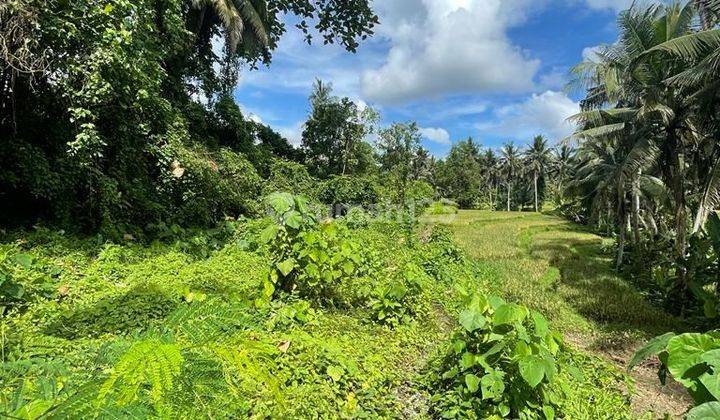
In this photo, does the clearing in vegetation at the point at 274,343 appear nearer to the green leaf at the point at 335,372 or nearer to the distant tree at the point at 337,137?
the green leaf at the point at 335,372

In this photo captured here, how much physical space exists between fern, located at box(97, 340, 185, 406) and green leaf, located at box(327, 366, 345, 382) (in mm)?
2569

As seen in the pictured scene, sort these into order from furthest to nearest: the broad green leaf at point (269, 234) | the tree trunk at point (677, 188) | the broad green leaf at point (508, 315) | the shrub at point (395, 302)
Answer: the tree trunk at point (677, 188), the shrub at point (395, 302), the broad green leaf at point (269, 234), the broad green leaf at point (508, 315)

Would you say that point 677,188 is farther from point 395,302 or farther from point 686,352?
point 686,352

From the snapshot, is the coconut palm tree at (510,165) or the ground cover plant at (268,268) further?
the coconut palm tree at (510,165)

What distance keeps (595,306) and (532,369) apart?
675cm

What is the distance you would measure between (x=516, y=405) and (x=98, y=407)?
321cm

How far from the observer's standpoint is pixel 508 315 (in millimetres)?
3523

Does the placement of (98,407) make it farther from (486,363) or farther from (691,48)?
(691,48)

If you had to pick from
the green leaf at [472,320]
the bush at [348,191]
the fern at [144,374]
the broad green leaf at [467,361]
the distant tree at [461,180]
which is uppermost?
the distant tree at [461,180]

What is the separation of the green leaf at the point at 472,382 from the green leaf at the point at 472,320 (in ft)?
1.24

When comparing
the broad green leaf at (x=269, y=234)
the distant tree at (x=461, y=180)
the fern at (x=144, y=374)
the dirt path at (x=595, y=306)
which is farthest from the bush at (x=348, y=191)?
the distant tree at (x=461, y=180)

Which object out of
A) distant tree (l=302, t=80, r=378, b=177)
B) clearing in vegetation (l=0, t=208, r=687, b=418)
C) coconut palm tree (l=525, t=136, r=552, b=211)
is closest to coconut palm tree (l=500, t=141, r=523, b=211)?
coconut palm tree (l=525, t=136, r=552, b=211)

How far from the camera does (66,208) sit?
8.03 metres

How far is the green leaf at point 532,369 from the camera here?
3.11 metres
